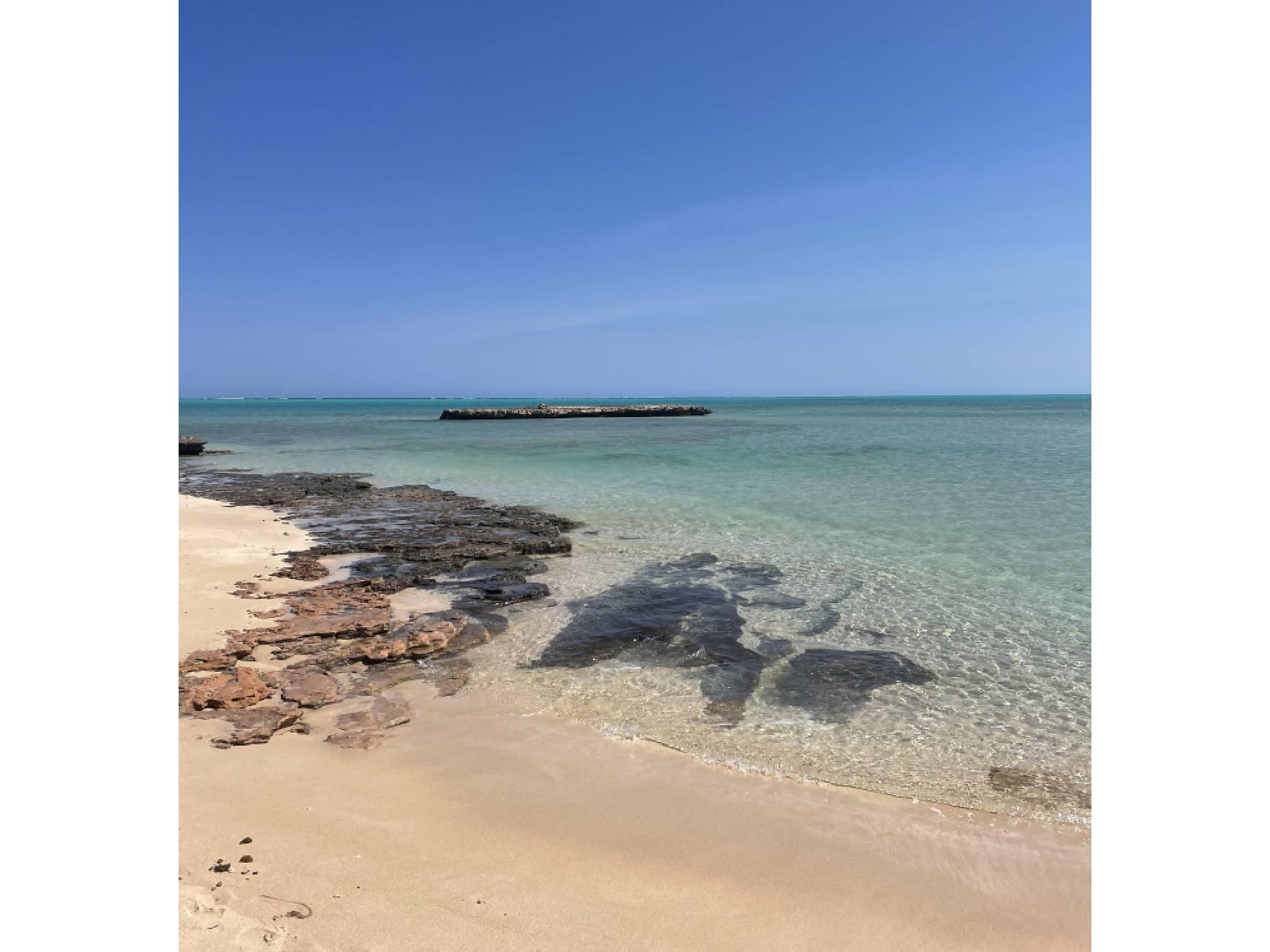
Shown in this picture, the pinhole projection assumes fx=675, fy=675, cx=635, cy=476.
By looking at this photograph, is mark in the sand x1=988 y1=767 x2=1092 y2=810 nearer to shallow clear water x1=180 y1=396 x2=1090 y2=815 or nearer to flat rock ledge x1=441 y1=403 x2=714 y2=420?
shallow clear water x1=180 y1=396 x2=1090 y2=815

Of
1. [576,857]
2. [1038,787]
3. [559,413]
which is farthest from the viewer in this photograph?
[559,413]

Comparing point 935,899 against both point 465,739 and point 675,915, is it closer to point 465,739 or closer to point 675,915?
point 675,915

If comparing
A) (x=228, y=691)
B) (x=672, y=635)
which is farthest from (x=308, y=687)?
(x=672, y=635)

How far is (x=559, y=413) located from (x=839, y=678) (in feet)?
226

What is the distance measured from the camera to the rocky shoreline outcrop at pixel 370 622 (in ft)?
14.9

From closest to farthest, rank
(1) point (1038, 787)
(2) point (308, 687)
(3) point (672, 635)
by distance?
(1) point (1038, 787) → (2) point (308, 687) → (3) point (672, 635)

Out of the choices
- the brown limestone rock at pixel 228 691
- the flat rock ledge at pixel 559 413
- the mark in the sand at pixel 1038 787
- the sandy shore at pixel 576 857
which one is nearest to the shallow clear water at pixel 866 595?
the mark in the sand at pixel 1038 787

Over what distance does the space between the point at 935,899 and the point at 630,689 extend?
259 centimetres

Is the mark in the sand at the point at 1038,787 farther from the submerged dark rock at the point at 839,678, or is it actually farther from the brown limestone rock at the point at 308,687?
the brown limestone rock at the point at 308,687

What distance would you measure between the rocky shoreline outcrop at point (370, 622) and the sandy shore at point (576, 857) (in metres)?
0.32

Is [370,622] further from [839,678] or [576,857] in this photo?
[839,678]

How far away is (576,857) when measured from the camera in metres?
3.08

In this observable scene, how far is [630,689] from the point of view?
5109 mm

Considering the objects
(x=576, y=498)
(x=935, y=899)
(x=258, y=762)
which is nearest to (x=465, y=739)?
(x=258, y=762)
